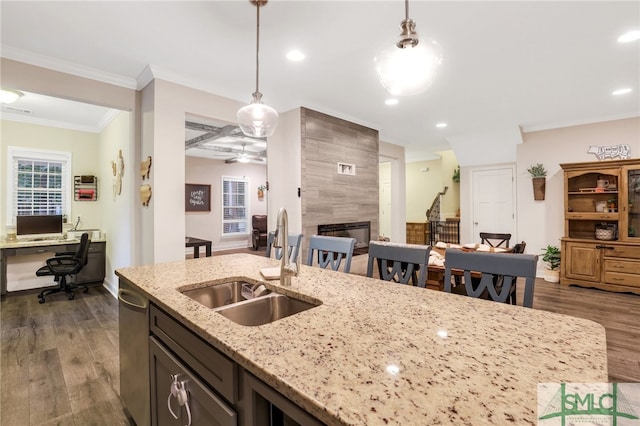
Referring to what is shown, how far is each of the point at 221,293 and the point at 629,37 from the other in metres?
3.96

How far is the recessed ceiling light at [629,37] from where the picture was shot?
255 cm

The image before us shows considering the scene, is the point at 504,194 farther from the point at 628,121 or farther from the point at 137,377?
the point at 137,377

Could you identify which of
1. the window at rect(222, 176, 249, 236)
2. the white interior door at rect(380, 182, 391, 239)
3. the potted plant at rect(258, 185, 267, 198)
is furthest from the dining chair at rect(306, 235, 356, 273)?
the potted plant at rect(258, 185, 267, 198)

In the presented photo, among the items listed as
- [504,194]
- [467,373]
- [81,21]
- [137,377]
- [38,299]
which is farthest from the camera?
[504,194]

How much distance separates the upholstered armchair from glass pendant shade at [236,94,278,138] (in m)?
6.93

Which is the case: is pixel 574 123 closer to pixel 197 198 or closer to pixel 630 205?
pixel 630 205

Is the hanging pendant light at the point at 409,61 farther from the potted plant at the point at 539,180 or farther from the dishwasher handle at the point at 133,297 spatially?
the potted plant at the point at 539,180

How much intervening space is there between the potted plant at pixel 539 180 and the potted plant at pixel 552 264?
975mm

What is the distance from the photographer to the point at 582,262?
476 centimetres

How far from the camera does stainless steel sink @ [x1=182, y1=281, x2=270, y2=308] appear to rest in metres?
1.64

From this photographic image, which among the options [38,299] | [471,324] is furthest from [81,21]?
[38,299]

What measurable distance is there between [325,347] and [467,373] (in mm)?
370

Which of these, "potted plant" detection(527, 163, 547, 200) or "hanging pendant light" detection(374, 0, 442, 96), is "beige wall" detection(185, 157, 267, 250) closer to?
"potted plant" detection(527, 163, 547, 200)

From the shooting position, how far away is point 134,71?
3.20 metres
